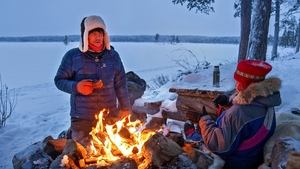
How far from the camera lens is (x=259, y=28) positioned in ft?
26.5

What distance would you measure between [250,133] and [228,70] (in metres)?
5.38

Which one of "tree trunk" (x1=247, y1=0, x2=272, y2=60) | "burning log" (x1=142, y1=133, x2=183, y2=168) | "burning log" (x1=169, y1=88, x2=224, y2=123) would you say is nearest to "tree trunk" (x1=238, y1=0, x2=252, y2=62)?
"tree trunk" (x1=247, y1=0, x2=272, y2=60)

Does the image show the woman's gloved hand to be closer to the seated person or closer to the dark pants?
the dark pants

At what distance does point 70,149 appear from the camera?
3.64 metres

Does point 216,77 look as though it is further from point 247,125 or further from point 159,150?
point 247,125

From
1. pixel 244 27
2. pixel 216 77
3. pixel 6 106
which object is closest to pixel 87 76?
pixel 216 77

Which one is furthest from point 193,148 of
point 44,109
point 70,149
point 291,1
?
point 291,1

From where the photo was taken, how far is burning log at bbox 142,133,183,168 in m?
3.48

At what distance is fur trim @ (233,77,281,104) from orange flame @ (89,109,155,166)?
3.27 ft

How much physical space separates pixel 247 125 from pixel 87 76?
191 cm

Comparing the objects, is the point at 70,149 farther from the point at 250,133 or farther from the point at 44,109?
the point at 44,109

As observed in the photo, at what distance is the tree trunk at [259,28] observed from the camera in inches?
316

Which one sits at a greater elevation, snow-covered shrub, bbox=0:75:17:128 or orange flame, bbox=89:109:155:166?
orange flame, bbox=89:109:155:166

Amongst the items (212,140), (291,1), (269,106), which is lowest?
(212,140)
